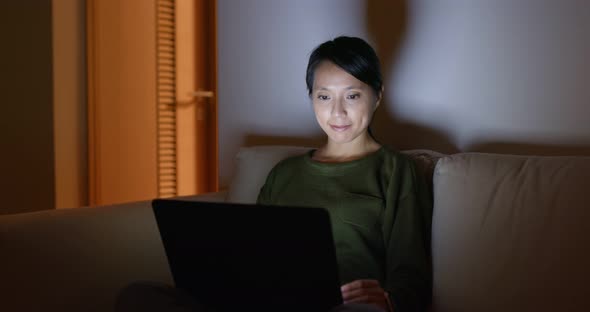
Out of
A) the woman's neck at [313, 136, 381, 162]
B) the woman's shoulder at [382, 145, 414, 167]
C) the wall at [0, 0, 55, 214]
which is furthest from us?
the wall at [0, 0, 55, 214]

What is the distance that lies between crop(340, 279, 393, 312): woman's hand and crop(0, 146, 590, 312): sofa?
158 mm

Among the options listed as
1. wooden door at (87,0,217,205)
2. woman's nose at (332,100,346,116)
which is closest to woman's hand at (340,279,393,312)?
woman's nose at (332,100,346,116)

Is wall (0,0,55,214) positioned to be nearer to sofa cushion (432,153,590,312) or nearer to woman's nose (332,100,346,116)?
woman's nose (332,100,346,116)

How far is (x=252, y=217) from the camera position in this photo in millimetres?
976

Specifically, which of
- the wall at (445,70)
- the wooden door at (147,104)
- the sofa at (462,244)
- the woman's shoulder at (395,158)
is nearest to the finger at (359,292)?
the sofa at (462,244)

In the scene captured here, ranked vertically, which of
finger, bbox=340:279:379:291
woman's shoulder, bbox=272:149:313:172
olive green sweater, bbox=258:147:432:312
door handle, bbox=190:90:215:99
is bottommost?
finger, bbox=340:279:379:291

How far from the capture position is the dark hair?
59.0 inches

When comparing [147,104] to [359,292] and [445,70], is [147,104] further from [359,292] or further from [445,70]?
[359,292]

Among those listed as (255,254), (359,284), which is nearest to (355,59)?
(359,284)

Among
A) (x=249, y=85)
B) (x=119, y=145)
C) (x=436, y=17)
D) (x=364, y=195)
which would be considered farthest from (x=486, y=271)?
(x=119, y=145)

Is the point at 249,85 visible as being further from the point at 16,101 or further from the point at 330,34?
the point at 16,101

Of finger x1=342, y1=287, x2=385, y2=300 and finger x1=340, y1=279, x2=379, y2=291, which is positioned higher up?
finger x1=340, y1=279, x2=379, y2=291

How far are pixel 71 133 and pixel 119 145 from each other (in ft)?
0.77

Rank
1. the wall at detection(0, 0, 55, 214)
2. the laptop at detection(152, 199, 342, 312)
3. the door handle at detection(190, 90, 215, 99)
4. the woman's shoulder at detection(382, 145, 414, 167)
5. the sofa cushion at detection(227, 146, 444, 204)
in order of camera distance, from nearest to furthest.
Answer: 1. the laptop at detection(152, 199, 342, 312)
2. the woman's shoulder at detection(382, 145, 414, 167)
3. the sofa cushion at detection(227, 146, 444, 204)
4. the wall at detection(0, 0, 55, 214)
5. the door handle at detection(190, 90, 215, 99)
